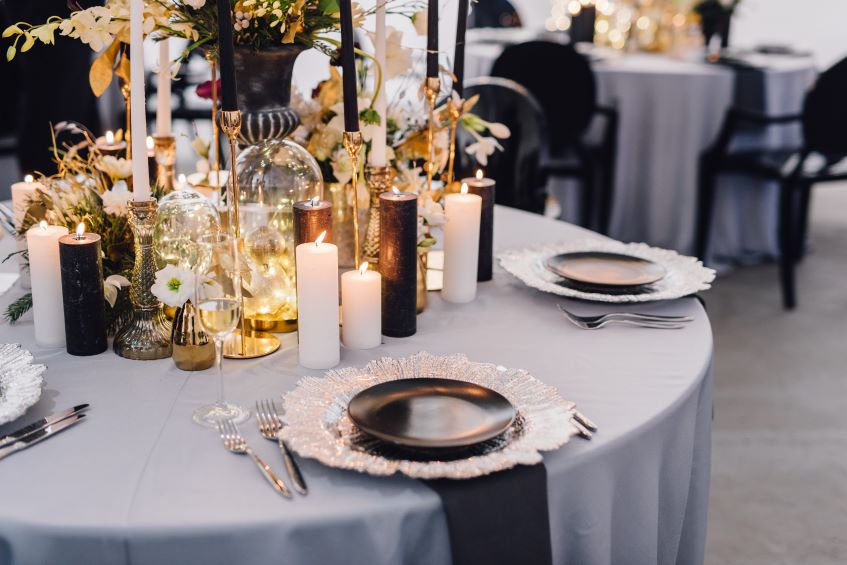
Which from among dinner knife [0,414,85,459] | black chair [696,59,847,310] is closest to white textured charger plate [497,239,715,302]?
dinner knife [0,414,85,459]

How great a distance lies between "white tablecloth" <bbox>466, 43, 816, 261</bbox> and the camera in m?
3.95

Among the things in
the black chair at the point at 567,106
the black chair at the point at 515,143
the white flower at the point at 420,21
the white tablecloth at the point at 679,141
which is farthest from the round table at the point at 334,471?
the white tablecloth at the point at 679,141

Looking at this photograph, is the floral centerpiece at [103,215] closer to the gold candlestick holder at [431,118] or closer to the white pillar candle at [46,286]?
the white pillar candle at [46,286]

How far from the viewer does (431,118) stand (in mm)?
1494

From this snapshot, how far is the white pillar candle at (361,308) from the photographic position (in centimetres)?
125

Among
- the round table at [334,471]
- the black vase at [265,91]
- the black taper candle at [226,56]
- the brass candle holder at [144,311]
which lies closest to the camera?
the round table at [334,471]

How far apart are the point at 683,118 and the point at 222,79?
319 cm

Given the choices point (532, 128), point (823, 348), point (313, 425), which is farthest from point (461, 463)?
point (823, 348)

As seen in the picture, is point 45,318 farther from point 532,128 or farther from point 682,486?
point 532,128

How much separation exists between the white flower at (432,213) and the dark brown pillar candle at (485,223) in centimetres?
14

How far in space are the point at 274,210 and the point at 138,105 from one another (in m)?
0.29

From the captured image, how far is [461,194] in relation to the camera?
4.93 feet

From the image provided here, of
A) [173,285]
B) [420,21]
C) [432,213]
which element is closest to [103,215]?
[173,285]

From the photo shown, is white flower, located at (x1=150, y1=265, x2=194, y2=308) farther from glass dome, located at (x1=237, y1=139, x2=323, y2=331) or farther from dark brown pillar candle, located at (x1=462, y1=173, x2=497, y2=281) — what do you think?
dark brown pillar candle, located at (x1=462, y1=173, x2=497, y2=281)
